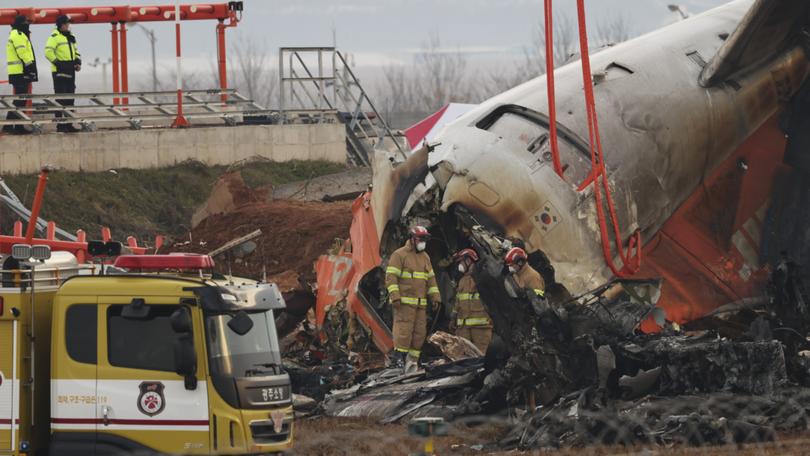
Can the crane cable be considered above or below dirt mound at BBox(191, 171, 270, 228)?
above

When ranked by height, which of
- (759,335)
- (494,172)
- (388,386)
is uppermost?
(494,172)

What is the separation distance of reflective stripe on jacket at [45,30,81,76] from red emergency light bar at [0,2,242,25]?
267cm

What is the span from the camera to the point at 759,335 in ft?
52.2

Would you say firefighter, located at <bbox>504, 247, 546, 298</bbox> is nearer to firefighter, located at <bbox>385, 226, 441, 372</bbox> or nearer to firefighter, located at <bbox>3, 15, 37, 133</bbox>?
firefighter, located at <bbox>385, 226, 441, 372</bbox>

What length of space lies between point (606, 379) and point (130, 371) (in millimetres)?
5279

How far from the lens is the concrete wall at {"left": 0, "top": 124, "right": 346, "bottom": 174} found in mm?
29547

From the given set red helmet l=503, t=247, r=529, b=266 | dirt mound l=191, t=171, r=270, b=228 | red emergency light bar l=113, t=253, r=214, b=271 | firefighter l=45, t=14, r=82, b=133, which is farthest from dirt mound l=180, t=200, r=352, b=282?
red emergency light bar l=113, t=253, r=214, b=271

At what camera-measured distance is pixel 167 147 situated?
105 feet

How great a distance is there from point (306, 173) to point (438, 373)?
17.2 m

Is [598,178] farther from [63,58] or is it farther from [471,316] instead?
[63,58]

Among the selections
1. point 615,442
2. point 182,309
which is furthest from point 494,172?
point 182,309

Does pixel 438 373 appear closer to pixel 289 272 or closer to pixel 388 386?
pixel 388 386

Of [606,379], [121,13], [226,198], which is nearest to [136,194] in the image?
[226,198]

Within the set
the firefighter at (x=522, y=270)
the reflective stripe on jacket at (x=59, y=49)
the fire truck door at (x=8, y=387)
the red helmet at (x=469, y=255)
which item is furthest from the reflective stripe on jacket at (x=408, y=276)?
the reflective stripe on jacket at (x=59, y=49)
